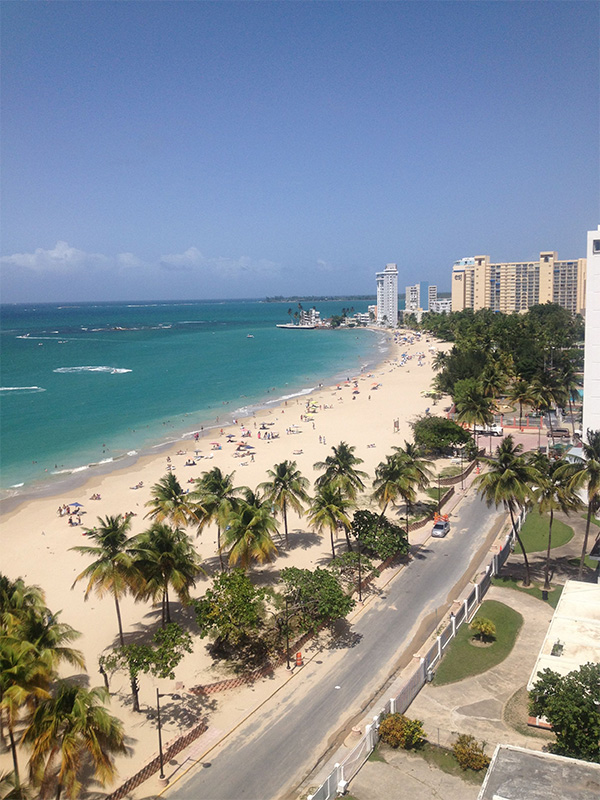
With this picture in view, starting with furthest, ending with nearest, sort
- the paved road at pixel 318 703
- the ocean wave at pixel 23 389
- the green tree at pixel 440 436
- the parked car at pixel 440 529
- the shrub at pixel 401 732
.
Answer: the ocean wave at pixel 23 389 → the green tree at pixel 440 436 → the parked car at pixel 440 529 → the shrub at pixel 401 732 → the paved road at pixel 318 703

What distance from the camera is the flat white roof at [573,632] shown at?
1778 centimetres

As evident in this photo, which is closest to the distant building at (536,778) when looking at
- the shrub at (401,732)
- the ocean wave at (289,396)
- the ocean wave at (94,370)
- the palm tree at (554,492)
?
the shrub at (401,732)

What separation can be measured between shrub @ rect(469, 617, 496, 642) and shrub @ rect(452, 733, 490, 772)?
586 cm

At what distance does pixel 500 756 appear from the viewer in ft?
42.8

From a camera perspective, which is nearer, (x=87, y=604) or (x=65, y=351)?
(x=87, y=604)

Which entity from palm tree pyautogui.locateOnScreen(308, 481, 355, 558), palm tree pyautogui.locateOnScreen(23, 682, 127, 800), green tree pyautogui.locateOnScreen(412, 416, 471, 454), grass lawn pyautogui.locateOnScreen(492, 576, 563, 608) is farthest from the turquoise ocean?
palm tree pyautogui.locateOnScreen(23, 682, 127, 800)

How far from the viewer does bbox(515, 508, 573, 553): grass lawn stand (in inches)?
1200

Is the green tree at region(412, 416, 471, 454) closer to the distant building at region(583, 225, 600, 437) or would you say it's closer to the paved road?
the distant building at region(583, 225, 600, 437)

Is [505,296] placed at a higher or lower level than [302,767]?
higher

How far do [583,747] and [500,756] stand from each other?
313 cm

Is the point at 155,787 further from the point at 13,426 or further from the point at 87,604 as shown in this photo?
the point at 13,426

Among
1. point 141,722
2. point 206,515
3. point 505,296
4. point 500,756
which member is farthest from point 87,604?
point 505,296

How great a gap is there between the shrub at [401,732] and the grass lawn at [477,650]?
10.6 ft

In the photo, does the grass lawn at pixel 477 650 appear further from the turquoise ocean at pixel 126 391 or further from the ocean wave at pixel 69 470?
the ocean wave at pixel 69 470
